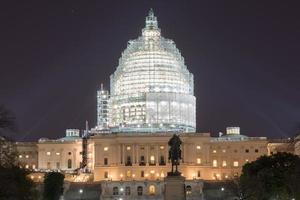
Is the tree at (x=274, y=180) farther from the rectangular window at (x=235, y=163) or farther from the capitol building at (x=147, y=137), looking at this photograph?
the rectangular window at (x=235, y=163)

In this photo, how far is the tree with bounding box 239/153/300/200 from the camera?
88825 mm

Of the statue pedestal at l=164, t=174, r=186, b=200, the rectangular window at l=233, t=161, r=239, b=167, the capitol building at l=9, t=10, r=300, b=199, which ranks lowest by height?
the statue pedestal at l=164, t=174, r=186, b=200

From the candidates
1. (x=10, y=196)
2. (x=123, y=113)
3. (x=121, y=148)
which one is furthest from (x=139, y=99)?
(x=10, y=196)

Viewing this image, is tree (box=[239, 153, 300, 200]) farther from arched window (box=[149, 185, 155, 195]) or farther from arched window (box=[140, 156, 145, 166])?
arched window (box=[140, 156, 145, 166])

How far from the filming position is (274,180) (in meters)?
93.7

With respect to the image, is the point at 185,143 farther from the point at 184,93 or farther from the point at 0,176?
the point at 0,176

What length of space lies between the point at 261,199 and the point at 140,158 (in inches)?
2760

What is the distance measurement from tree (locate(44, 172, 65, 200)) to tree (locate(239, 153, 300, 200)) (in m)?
25.7

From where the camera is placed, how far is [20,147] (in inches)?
7096

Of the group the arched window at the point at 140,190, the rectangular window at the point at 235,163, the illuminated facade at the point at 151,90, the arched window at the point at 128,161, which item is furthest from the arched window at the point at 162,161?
the arched window at the point at 140,190

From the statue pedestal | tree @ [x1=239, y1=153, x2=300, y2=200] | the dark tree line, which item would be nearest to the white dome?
the dark tree line

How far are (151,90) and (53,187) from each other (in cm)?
5963

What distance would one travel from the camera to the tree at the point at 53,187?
11462 centimetres

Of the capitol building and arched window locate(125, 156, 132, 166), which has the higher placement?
the capitol building
